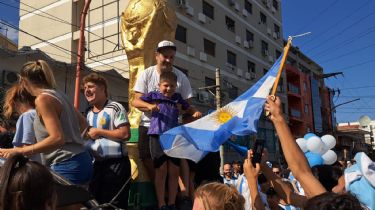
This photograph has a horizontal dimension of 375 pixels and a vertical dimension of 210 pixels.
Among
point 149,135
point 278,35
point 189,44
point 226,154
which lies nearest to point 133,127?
point 149,135

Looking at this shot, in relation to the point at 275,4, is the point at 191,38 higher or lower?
lower

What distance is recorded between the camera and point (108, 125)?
349 centimetres

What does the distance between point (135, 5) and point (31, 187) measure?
3980 mm

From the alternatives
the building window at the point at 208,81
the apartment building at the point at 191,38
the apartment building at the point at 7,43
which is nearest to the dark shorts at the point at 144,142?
the apartment building at the point at 191,38

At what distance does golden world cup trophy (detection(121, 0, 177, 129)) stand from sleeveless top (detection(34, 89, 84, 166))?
2.34 m

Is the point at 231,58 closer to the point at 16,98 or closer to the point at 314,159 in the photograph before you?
the point at 314,159

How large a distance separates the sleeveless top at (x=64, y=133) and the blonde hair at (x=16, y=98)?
20 centimetres

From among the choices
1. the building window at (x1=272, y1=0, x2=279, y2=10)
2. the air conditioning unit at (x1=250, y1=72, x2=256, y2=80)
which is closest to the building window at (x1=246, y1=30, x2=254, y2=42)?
the air conditioning unit at (x1=250, y1=72, x2=256, y2=80)

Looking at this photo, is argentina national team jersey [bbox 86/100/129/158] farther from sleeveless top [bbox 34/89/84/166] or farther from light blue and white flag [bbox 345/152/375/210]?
light blue and white flag [bbox 345/152/375/210]

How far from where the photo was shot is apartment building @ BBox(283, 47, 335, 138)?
38344 mm

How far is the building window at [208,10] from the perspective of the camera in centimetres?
2570

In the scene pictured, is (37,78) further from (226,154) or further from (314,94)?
(314,94)

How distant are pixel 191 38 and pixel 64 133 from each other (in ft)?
69.9

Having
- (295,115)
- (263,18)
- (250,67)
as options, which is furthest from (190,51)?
(295,115)
